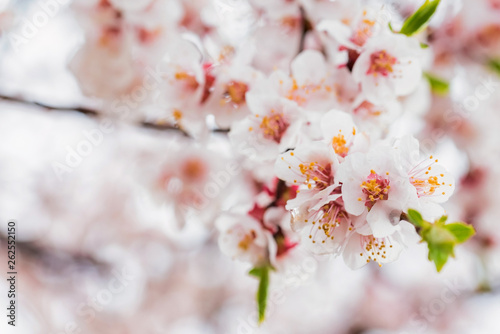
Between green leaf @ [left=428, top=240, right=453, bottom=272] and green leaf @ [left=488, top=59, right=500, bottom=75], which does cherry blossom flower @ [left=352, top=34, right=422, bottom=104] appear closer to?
green leaf @ [left=428, top=240, right=453, bottom=272]

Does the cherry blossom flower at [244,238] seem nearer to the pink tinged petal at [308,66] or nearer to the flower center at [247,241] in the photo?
the flower center at [247,241]

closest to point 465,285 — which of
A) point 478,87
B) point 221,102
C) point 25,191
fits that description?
point 478,87

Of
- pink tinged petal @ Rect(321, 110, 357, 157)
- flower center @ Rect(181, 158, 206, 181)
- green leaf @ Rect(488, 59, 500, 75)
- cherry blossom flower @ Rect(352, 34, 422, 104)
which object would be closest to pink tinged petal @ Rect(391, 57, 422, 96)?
cherry blossom flower @ Rect(352, 34, 422, 104)

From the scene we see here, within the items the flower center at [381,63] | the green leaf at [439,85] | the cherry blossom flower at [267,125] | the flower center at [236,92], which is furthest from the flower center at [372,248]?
the green leaf at [439,85]

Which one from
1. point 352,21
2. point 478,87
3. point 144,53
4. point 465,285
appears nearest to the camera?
point 352,21

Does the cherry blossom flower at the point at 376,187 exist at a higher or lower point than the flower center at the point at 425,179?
higher

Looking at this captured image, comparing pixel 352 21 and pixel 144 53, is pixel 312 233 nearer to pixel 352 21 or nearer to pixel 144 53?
pixel 352 21

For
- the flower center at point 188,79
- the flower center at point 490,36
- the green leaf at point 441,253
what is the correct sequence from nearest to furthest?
the green leaf at point 441,253 → the flower center at point 188,79 → the flower center at point 490,36
